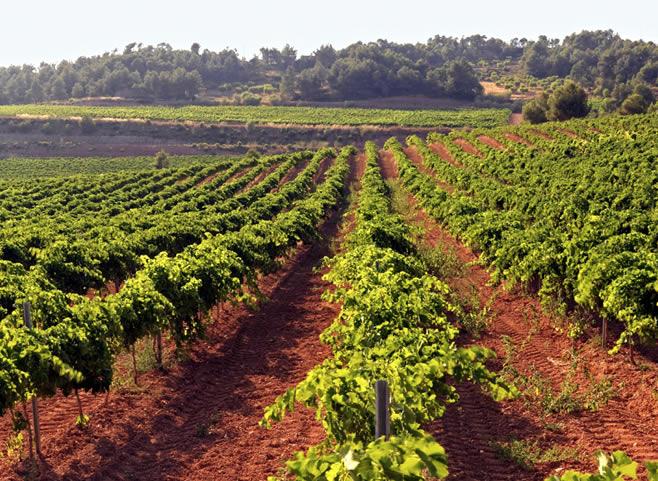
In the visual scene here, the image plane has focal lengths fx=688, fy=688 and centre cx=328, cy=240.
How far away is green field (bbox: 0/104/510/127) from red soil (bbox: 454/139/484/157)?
3143 cm

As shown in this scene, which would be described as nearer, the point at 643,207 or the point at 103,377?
the point at 103,377

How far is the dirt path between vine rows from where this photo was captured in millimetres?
10891

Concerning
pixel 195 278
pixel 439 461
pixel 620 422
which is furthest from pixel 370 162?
pixel 439 461

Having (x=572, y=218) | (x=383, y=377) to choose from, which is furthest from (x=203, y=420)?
(x=572, y=218)

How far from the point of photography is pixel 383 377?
8766mm

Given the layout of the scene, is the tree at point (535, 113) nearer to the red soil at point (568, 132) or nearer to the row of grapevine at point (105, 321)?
the red soil at point (568, 132)

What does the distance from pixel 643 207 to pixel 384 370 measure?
23805 millimetres

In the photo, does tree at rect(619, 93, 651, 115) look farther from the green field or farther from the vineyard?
the vineyard

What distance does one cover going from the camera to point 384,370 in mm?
8922

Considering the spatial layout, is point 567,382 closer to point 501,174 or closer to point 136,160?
point 501,174

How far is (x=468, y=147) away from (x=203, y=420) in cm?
6659

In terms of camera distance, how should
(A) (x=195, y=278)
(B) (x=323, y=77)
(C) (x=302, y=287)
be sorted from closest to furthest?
(A) (x=195, y=278)
(C) (x=302, y=287)
(B) (x=323, y=77)

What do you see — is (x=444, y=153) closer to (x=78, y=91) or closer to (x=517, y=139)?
(x=517, y=139)

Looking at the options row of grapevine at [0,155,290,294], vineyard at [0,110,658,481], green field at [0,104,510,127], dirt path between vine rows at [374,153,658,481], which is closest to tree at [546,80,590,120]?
green field at [0,104,510,127]
